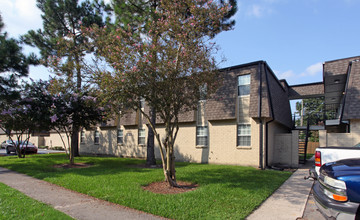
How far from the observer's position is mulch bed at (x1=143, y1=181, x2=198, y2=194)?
7259 mm

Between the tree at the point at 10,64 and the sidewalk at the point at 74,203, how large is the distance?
16.2 ft

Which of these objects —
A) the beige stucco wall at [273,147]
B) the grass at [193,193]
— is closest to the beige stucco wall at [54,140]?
the grass at [193,193]

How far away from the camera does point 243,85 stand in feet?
44.1

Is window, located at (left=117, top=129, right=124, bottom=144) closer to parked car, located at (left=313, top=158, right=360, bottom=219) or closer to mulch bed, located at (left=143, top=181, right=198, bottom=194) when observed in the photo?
mulch bed, located at (left=143, top=181, right=198, bottom=194)

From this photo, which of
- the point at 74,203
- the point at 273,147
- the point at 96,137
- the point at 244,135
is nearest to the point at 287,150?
the point at 273,147

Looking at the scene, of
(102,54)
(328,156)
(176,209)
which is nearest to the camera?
(176,209)

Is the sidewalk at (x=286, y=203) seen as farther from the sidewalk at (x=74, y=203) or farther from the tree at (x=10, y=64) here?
the tree at (x=10, y=64)

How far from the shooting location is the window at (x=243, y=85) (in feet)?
43.7

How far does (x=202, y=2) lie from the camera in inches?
324

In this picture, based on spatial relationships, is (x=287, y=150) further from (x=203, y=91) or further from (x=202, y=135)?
(x=203, y=91)

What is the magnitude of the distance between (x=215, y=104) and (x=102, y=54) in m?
7.63

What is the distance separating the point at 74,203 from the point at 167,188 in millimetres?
2787

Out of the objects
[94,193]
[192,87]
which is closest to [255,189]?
[192,87]

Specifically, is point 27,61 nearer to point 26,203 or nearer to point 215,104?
point 26,203
